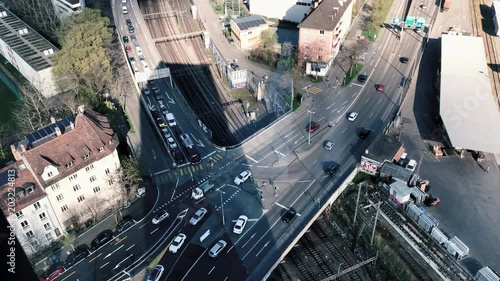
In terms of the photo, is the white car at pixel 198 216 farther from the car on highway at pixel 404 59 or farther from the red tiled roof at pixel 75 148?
the car on highway at pixel 404 59

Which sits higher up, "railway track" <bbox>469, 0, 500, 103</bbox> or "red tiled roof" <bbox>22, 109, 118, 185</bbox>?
"red tiled roof" <bbox>22, 109, 118, 185</bbox>

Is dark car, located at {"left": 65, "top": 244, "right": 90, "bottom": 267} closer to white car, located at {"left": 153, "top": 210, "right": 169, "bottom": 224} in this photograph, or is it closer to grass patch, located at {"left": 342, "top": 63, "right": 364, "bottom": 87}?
white car, located at {"left": 153, "top": 210, "right": 169, "bottom": 224}

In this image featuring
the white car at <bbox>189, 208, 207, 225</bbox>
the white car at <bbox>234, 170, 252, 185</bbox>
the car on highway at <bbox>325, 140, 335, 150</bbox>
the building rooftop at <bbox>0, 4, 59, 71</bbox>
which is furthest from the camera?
the building rooftop at <bbox>0, 4, 59, 71</bbox>

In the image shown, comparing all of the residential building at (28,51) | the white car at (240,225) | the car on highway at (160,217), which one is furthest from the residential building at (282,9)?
the car on highway at (160,217)

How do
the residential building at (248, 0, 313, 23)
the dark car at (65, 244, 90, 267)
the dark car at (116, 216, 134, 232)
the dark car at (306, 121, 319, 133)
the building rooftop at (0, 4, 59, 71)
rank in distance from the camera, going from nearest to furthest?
the dark car at (65, 244, 90, 267) < the dark car at (116, 216, 134, 232) < the dark car at (306, 121, 319, 133) < the building rooftop at (0, 4, 59, 71) < the residential building at (248, 0, 313, 23)

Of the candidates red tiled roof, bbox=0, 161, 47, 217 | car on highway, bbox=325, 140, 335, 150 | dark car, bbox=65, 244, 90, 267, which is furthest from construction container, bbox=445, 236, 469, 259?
red tiled roof, bbox=0, 161, 47, 217

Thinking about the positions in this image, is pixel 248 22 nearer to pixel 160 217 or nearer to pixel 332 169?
pixel 332 169

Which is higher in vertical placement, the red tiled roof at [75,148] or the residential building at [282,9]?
the residential building at [282,9]
